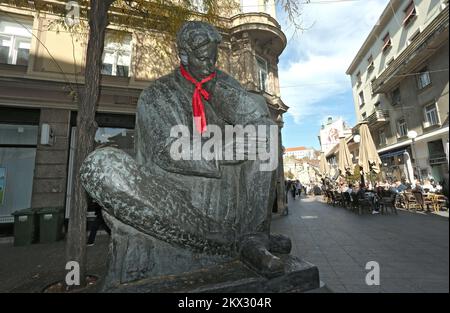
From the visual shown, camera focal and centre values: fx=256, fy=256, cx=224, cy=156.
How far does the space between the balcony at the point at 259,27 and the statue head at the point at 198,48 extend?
1017 cm

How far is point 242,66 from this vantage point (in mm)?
11250

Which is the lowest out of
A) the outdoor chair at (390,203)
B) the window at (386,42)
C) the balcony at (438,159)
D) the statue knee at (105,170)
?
the outdoor chair at (390,203)

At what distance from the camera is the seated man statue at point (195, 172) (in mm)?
1599

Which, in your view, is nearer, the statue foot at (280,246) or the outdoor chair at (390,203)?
the statue foot at (280,246)

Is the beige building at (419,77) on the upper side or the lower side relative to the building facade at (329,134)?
lower

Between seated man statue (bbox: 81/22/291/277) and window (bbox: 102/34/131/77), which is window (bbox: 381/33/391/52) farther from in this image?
window (bbox: 102/34/131/77)

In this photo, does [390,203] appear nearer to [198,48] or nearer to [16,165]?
[198,48]

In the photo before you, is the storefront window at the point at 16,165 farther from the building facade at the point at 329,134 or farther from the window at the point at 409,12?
the building facade at the point at 329,134

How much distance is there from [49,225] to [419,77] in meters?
8.57

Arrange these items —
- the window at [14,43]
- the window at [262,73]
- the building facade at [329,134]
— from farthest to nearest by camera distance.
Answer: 1. the building facade at [329,134]
2. the window at [262,73]
3. the window at [14,43]

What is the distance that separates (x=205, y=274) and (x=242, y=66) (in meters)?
10.8

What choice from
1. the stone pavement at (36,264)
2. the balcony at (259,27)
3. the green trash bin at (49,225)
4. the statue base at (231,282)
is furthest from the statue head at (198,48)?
the balcony at (259,27)

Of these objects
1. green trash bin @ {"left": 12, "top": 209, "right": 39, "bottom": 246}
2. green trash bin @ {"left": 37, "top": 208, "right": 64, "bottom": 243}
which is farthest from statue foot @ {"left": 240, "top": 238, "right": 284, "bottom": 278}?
green trash bin @ {"left": 12, "top": 209, "right": 39, "bottom": 246}
